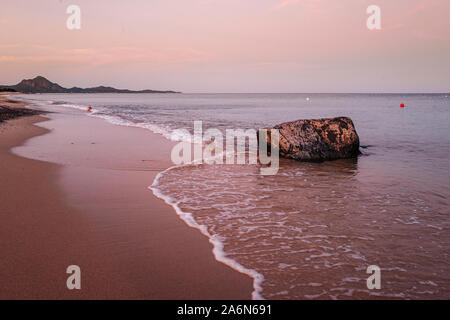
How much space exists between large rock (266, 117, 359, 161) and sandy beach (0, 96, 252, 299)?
4.59m

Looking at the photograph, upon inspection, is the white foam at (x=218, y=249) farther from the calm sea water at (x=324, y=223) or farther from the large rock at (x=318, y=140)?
the large rock at (x=318, y=140)

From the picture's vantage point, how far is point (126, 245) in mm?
3875

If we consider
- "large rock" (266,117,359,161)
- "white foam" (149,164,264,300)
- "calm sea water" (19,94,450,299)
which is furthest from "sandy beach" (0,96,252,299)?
"large rock" (266,117,359,161)

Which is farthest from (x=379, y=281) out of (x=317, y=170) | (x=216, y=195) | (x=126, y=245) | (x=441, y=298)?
(x=317, y=170)

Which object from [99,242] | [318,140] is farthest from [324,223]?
[318,140]

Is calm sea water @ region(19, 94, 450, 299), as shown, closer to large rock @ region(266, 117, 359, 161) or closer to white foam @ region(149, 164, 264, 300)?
white foam @ region(149, 164, 264, 300)

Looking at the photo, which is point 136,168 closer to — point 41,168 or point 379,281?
point 41,168

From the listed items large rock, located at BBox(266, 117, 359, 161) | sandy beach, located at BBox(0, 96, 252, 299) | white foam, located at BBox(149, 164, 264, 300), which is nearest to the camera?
sandy beach, located at BBox(0, 96, 252, 299)

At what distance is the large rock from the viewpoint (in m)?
9.98

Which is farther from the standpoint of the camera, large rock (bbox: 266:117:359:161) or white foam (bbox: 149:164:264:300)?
large rock (bbox: 266:117:359:161)

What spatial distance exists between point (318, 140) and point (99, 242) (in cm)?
792

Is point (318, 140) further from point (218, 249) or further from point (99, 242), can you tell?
point (99, 242)
